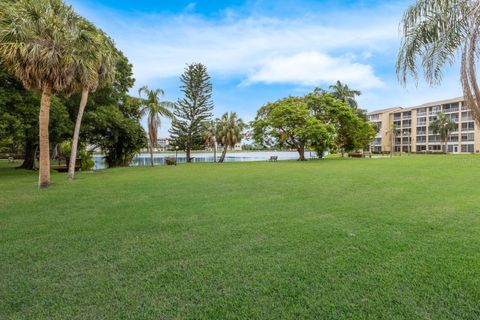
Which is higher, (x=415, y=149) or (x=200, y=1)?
(x=200, y=1)

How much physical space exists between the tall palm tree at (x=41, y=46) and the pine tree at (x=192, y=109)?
23.2 m

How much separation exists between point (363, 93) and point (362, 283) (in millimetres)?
41582

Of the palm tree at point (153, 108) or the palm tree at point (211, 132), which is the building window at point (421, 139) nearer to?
the palm tree at point (211, 132)

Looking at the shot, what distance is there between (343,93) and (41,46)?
116ft

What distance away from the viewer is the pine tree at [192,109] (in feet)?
107

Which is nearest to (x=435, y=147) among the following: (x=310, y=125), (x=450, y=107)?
(x=450, y=107)

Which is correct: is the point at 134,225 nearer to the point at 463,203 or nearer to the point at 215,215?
the point at 215,215

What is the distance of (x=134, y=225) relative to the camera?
466cm

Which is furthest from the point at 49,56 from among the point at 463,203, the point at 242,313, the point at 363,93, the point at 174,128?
the point at 363,93

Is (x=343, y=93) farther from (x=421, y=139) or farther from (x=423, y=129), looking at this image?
(x=421, y=139)

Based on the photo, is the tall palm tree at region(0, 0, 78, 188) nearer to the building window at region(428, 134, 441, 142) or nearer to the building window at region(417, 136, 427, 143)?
the building window at region(428, 134, 441, 142)

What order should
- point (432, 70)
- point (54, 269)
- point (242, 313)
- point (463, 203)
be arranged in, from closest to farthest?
point (242, 313), point (54, 269), point (432, 70), point (463, 203)

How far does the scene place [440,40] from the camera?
394cm

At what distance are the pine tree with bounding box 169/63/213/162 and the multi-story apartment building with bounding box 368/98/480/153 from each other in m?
32.3
